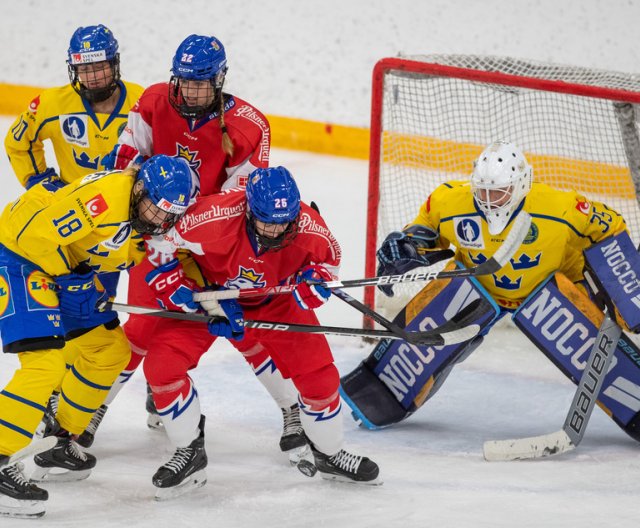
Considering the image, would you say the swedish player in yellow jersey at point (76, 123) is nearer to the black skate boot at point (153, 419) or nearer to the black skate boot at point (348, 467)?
the black skate boot at point (153, 419)

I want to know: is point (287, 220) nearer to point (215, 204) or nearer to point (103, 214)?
point (215, 204)

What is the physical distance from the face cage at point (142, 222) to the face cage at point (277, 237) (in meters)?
0.21

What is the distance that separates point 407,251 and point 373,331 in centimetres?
33

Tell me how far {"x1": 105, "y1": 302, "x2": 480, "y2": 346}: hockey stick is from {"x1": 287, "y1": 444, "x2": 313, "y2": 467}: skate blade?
398mm

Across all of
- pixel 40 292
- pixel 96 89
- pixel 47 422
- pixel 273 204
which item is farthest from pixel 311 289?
pixel 96 89

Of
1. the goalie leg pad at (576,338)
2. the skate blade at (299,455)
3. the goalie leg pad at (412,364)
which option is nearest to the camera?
the skate blade at (299,455)

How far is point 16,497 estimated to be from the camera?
103 inches

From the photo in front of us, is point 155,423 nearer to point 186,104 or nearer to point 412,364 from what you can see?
point 412,364

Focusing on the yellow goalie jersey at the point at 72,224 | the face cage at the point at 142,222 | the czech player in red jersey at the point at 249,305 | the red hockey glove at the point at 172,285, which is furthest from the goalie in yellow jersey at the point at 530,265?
the yellow goalie jersey at the point at 72,224

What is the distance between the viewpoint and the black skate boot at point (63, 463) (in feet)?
9.62

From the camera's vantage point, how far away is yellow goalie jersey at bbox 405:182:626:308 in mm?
3225

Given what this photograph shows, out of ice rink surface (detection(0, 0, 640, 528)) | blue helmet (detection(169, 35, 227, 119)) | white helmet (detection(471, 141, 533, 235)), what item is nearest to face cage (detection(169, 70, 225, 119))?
blue helmet (detection(169, 35, 227, 119))

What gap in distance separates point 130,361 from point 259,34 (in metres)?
3.61

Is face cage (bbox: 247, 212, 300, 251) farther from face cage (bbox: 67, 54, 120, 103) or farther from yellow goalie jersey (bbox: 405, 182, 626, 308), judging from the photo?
face cage (bbox: 67, 54, 120, 103)
